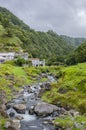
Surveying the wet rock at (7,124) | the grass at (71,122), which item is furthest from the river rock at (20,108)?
the wet rock at (7,124)

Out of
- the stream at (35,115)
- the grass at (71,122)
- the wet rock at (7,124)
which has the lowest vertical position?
the stream at (35,115)

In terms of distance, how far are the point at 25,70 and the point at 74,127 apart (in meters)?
82.4

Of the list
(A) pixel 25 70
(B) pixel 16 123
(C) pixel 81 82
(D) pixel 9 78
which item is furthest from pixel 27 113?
(A) pixel 25 70

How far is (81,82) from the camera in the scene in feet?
246

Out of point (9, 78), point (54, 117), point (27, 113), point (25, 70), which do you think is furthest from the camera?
point (25, 70)

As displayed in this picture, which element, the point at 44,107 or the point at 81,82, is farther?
the point at 81,82

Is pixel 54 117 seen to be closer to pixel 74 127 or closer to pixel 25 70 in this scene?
pixel 74 127

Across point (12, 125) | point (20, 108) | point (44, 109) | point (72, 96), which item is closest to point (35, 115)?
point (44, 109)

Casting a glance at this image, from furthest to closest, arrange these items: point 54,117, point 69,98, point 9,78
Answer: point 9,78, point 69,98, point 54,117

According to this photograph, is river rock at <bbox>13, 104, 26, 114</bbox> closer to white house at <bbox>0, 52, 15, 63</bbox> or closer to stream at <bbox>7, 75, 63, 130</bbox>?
stream at <bbox>7, 75, 63, 130</bbox>

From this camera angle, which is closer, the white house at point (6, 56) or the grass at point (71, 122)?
the grass at point (71, 122)

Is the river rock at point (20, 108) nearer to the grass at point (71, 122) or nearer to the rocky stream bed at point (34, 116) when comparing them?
the rocky stream bed at point (34, 116)

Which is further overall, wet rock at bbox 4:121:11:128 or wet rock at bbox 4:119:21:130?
wet rock at bbox 4:121:11:128

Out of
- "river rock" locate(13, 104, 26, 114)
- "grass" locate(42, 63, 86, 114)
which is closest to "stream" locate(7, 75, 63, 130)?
"river rock" locate(13, 104, 26, 114)
